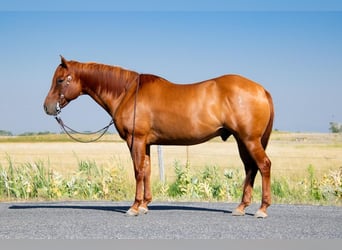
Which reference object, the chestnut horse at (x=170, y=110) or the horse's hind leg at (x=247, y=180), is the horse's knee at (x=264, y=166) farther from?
the horse's hind leg at (x=247, y=180)

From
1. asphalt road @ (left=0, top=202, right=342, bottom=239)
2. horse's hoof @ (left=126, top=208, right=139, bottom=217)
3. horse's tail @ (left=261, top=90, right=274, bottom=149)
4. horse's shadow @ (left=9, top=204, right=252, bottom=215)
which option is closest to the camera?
asphalt road @ (left=0, top=202, right=342, bottom=239)

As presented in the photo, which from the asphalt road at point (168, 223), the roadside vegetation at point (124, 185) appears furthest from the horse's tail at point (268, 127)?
the roadside vegetation at point (124, 185)

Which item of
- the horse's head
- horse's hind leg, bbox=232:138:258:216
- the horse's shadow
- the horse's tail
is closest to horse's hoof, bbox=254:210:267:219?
horse's hind leg, bbox=232:138:258:216

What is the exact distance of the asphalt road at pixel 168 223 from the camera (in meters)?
7.75

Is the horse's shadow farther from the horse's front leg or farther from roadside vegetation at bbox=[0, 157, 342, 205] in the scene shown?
roadside vegetation at bbox=[0, 157, 342, 205]

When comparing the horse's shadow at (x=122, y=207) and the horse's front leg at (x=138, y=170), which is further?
the horse's shadow at (x=122, y=207)

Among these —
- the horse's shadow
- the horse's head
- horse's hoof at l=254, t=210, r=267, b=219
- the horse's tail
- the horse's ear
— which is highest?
the horse's ear

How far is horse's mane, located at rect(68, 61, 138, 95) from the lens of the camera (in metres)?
10.1

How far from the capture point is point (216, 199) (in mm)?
12938

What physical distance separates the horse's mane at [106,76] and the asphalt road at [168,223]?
215cm

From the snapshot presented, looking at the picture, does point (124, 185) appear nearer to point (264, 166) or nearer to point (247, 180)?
point (247, 180)

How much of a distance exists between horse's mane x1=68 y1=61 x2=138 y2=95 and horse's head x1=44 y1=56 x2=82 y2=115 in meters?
0.13

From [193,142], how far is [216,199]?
3636mm

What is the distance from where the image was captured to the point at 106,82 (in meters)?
10.1
